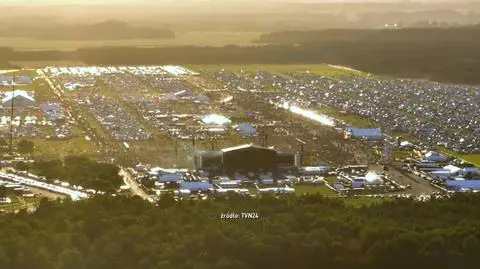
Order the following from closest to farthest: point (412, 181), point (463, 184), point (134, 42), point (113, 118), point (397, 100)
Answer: point (463, 184) < point (412, 181) < point (113, 118) < point (397, 100) < point (134, 42)

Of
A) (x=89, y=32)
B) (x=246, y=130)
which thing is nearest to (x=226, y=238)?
(x=246, y=130)

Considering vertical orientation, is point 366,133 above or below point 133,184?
below

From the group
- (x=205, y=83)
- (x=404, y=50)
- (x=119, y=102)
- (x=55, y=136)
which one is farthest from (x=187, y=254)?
(x=404, y=50)

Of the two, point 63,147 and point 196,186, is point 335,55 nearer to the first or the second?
point 63,147

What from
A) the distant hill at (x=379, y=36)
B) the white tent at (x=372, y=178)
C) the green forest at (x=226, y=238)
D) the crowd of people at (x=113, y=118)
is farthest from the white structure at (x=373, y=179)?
the distant hill at (x=379, y=36)

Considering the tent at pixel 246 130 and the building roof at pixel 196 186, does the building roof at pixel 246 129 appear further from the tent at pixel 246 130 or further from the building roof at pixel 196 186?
the building roof at pixel 196 186

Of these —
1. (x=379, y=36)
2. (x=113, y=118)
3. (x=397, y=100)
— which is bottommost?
(x=379, y=36)
